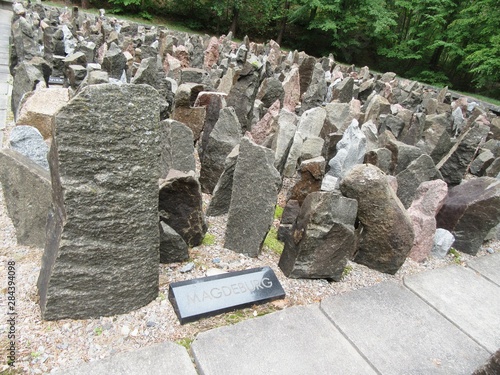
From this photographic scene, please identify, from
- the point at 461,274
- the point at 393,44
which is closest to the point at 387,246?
the point at 461,274

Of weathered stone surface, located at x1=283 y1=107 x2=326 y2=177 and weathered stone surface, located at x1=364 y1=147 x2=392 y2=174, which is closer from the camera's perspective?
weathered stone surface, located at x1=364 y1=147 x2=392 y2=174

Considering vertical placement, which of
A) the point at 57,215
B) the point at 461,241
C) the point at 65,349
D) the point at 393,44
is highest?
the point at 393,44

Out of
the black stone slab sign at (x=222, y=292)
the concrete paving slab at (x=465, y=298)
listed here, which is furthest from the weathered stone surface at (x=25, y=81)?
the concrete paving slab at (x=465, y=298)

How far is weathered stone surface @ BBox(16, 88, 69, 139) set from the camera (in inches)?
134

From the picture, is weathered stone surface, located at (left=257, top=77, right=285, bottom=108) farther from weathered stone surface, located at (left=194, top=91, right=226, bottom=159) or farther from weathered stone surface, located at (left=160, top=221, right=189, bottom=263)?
weathered stone surface, located at (left=160, top=221, right=189, bottom=263)

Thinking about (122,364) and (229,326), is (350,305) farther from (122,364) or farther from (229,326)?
(122,364)

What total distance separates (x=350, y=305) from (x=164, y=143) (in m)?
1.97

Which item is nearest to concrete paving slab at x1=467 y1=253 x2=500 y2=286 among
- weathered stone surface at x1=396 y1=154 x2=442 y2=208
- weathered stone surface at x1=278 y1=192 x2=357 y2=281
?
weathered stone surface at x1=396 y1=154 x2=442 y2=208

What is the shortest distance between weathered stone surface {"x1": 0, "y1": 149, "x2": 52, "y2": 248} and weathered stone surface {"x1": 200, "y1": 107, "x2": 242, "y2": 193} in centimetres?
148

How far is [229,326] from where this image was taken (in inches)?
86.3

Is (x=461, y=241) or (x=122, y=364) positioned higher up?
(x=461, y=241)

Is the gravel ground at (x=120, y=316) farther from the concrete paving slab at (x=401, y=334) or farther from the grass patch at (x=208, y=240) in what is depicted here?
the concrete paving slab at (x=401, y=334)

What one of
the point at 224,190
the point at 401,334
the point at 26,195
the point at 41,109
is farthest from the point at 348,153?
the point at 41,109

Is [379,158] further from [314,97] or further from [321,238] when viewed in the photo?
[314,97]
